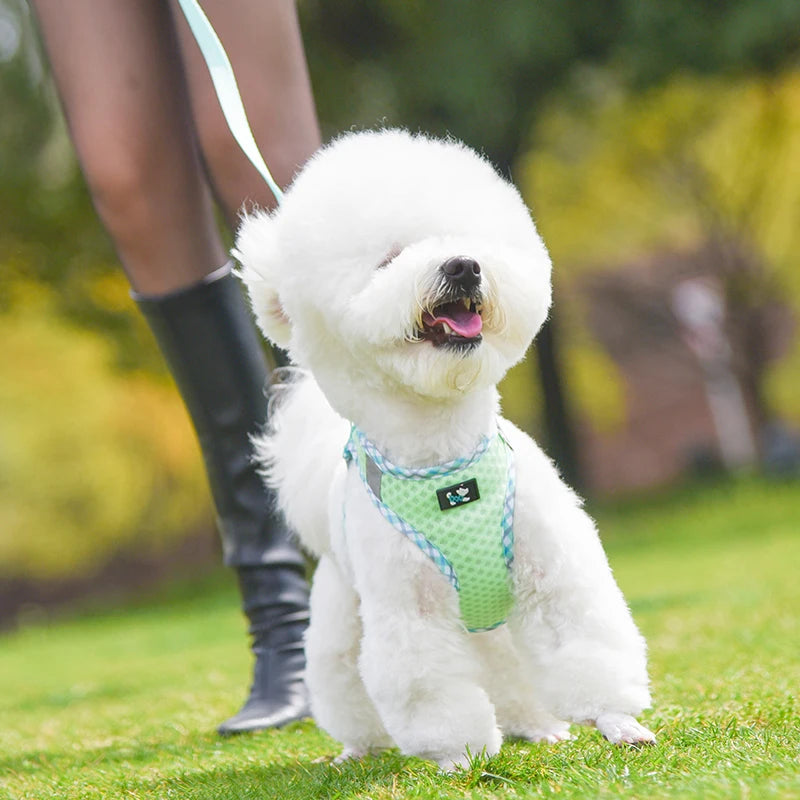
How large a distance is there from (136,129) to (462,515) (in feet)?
4.72

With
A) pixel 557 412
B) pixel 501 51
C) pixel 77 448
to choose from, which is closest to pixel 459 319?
pixel 501 51

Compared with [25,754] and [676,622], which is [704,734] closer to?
[25,754]

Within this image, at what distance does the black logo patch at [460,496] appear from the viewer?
2.35 metres

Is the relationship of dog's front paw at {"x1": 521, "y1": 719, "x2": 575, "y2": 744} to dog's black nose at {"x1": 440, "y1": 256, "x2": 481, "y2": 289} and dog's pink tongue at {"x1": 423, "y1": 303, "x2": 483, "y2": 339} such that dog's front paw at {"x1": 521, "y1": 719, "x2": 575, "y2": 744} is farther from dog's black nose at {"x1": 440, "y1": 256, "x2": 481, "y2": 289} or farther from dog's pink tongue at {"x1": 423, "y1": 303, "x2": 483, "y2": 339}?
dog's black nose at {"x1": 440, "y1": 256, "x2": 481, "y2": 289}

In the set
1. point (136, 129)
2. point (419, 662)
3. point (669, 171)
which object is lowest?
Answer: point (419, 662)

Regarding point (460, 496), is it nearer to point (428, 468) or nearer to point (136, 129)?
point (428, 468)

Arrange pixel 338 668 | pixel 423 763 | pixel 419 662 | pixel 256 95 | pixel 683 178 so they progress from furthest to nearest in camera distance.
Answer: pixel 683 178
pixel 256 95
pixel 338 668
pixel 423 763
pixel 419 662

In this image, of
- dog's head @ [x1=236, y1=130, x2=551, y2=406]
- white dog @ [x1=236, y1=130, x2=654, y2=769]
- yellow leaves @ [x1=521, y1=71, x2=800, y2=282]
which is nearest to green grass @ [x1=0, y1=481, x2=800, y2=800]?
white dog @ [x1=236, y1=130, x2=654, y2=769]

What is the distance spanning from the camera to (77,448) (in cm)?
1677

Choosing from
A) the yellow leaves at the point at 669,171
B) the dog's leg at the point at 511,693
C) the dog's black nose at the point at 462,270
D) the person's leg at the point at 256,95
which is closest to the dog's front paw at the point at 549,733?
the dog's leg at the point at 511,693

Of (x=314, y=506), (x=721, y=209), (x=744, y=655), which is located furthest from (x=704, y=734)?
(x=721, y=209)

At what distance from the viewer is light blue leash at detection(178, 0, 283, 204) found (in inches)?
109

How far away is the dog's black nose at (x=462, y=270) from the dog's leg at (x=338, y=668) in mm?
721

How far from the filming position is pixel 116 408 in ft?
53.5
